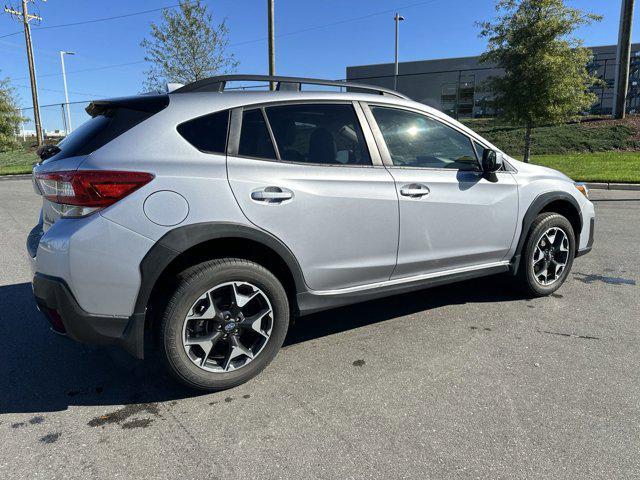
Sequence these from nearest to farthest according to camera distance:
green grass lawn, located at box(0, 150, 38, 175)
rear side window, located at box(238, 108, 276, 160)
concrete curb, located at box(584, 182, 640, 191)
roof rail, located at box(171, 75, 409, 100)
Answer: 1. rear side window, located at box(238, 108, 276, 160)
2. roof rail, located at box(171, 75, 409, 100)
3. concrete curb, located at box(584, 182, 640, 191)
4. green grass lawn, located at box(0, 150, 38, 175)

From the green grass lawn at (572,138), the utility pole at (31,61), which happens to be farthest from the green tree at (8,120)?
the green grass lawn at (572,138)

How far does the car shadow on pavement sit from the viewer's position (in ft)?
9.36

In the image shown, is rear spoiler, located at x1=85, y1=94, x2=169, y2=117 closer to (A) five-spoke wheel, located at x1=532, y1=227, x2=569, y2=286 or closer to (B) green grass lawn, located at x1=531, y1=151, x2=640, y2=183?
(A) five-spoke wheel, located at x1=532, y1=227, x2=569, y2=286

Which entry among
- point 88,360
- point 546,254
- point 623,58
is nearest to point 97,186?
point 88,360

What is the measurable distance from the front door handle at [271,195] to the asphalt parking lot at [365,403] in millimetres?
1112

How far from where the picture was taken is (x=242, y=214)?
277 cm

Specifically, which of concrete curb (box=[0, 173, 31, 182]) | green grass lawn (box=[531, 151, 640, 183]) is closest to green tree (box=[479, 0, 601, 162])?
green grass lawn (box=[531, 151, 640, 183])

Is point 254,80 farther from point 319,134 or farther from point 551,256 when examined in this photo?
point 551,256

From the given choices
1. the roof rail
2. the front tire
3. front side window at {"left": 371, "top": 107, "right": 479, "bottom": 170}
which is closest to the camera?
the front tire

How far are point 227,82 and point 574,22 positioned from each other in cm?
1457

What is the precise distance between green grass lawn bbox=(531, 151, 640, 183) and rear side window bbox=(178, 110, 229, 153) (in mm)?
12386

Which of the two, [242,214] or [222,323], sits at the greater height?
[242,214]

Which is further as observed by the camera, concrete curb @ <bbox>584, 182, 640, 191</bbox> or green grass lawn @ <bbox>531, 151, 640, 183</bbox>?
green grass lawn @ <bbox>531, 151, 640, 183</bbox>

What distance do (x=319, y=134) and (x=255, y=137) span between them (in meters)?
0.49
